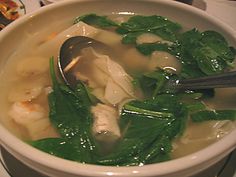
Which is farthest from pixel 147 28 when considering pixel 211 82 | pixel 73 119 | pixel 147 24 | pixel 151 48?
pixel 73 119

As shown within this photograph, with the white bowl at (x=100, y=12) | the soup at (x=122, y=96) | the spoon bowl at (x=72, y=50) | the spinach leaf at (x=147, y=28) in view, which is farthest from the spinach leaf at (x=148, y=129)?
the spinach leaf at (x=147, y=28)

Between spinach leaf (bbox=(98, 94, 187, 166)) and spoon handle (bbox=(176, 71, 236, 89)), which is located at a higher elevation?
spoon handle (bbox=(176, 71, 236, 89))

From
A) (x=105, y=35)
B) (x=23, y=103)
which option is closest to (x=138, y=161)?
(x=23, y=103)

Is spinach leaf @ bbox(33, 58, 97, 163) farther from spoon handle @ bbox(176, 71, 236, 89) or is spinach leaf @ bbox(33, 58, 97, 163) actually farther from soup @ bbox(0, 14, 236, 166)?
spoon handle @ bbox(176, 71, 236, 89)

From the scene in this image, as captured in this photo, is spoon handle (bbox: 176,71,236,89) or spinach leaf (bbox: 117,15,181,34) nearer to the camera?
spoon handle (bbox: 176,71,236,89)

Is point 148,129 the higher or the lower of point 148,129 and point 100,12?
the lower

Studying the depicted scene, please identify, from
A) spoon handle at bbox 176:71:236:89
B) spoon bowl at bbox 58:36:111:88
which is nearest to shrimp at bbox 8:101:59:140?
spoon bowl at bbox 58:36:111:88

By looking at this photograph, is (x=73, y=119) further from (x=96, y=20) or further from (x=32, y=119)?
(x=96, y=20)
